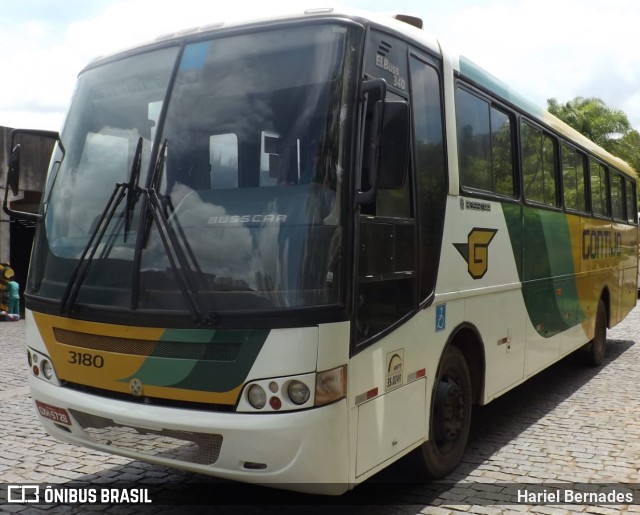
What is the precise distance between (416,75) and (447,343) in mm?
1865

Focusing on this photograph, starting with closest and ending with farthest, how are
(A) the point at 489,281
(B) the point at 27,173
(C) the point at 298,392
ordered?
1. (C) the point at 298,392
2. (A) the point at 489,281
3. (B) the point at 27,173

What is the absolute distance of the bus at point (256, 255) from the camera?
3770mm

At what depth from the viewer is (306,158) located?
3.94 meters

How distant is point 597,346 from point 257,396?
25.7 feet

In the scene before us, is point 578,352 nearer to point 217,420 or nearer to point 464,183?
point 464,183

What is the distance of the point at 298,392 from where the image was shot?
3.72 m

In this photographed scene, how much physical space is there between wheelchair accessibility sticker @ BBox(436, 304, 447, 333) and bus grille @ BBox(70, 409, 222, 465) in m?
1.86

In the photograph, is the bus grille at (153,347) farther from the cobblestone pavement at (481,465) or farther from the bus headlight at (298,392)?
the cobblestone pavement at (481,465)

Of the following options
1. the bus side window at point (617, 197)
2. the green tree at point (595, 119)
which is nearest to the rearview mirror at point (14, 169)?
the bus side window at point (617, 197)

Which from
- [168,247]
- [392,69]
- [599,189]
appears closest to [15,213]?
[168,247]

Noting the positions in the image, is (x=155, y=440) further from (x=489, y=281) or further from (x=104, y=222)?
(x=489, y=281)

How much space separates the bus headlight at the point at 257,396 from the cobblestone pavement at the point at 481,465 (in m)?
1.24

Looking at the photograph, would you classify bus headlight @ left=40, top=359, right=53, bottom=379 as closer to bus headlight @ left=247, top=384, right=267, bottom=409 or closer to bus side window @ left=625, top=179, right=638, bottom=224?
bus headlight @ left=247, top=384, right=267, bottom=409

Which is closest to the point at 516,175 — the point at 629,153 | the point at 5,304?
the point at 5,304
